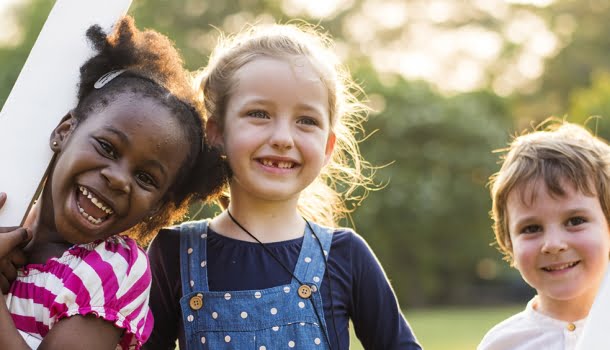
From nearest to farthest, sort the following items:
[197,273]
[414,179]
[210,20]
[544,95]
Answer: [197,273], [414,179], [210,20], [544,95]

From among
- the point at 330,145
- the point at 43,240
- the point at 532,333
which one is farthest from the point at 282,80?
the point at 532,333

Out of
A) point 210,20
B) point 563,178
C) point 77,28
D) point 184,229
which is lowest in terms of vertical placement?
point 184,229

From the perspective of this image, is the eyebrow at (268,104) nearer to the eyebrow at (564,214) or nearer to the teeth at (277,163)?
the teeth at (277,163)

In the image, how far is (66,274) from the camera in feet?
7.72

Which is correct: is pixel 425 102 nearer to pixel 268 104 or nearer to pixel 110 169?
pixel 268 104

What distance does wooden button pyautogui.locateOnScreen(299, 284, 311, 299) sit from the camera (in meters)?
2.83

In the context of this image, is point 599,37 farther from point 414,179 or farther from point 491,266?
point 414,179

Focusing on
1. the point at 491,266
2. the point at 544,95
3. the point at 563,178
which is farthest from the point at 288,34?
the point at 544,95

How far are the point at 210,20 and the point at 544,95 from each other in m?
17.3

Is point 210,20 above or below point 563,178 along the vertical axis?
above

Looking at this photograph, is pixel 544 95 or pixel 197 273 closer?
pixel 197 273

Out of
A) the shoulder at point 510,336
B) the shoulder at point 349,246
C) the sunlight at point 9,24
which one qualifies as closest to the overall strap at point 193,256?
the shoulder at point 349,246

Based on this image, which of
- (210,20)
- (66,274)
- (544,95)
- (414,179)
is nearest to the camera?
(66,274)

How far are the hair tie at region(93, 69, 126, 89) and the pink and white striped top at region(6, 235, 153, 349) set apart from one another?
1.50ft
